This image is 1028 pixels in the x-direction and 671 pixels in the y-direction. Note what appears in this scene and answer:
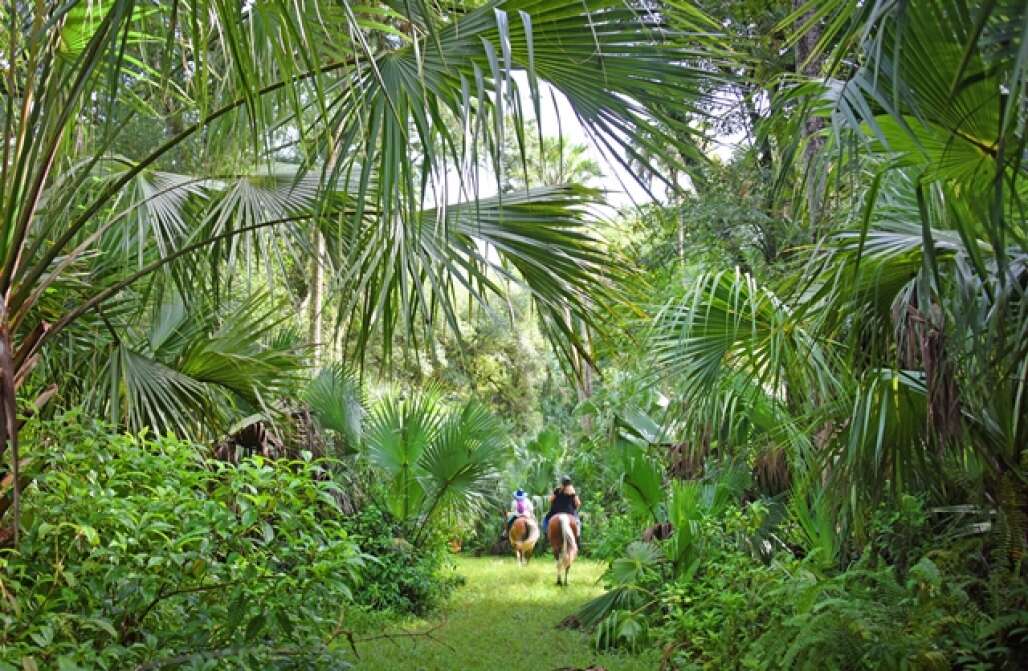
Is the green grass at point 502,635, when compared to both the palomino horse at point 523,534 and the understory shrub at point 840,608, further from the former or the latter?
the palomino horse at point 523,534

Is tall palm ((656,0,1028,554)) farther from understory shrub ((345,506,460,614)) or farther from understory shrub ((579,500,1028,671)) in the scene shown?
understory shrub ((345,506,460,614))

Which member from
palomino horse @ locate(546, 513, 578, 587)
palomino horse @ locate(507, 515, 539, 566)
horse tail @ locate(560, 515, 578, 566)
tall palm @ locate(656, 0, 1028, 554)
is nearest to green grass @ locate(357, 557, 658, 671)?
palomino horse @ locate(546, 513, 578, 587)

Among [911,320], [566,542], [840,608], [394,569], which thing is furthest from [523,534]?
[911,320]

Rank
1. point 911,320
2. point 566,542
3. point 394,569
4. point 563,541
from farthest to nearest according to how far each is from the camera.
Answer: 1. point 563,541
2. point 566,542
3. point 394,569
4. point 911,320

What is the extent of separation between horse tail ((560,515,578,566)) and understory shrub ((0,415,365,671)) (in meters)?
8.27

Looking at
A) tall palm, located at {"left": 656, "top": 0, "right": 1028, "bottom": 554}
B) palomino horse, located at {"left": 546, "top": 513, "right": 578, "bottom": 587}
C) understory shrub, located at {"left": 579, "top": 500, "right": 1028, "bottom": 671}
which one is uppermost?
tall palm, located at {"left": 656, "top": 0, "right": 1028, "bottom": 554}

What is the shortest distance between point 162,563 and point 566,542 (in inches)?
362

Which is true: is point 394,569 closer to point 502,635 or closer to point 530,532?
point 502,635

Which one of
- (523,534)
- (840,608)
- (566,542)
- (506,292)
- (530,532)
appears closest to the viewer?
(506,292)

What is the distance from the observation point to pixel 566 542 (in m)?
13.0

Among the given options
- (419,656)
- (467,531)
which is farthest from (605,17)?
(467,531)

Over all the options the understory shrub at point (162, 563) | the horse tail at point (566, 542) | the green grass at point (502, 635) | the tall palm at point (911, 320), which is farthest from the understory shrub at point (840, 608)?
the horse tail at point (566, 542)

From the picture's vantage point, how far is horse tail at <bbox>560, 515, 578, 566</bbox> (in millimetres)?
12984

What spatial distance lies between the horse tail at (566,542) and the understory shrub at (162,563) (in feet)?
27.1
